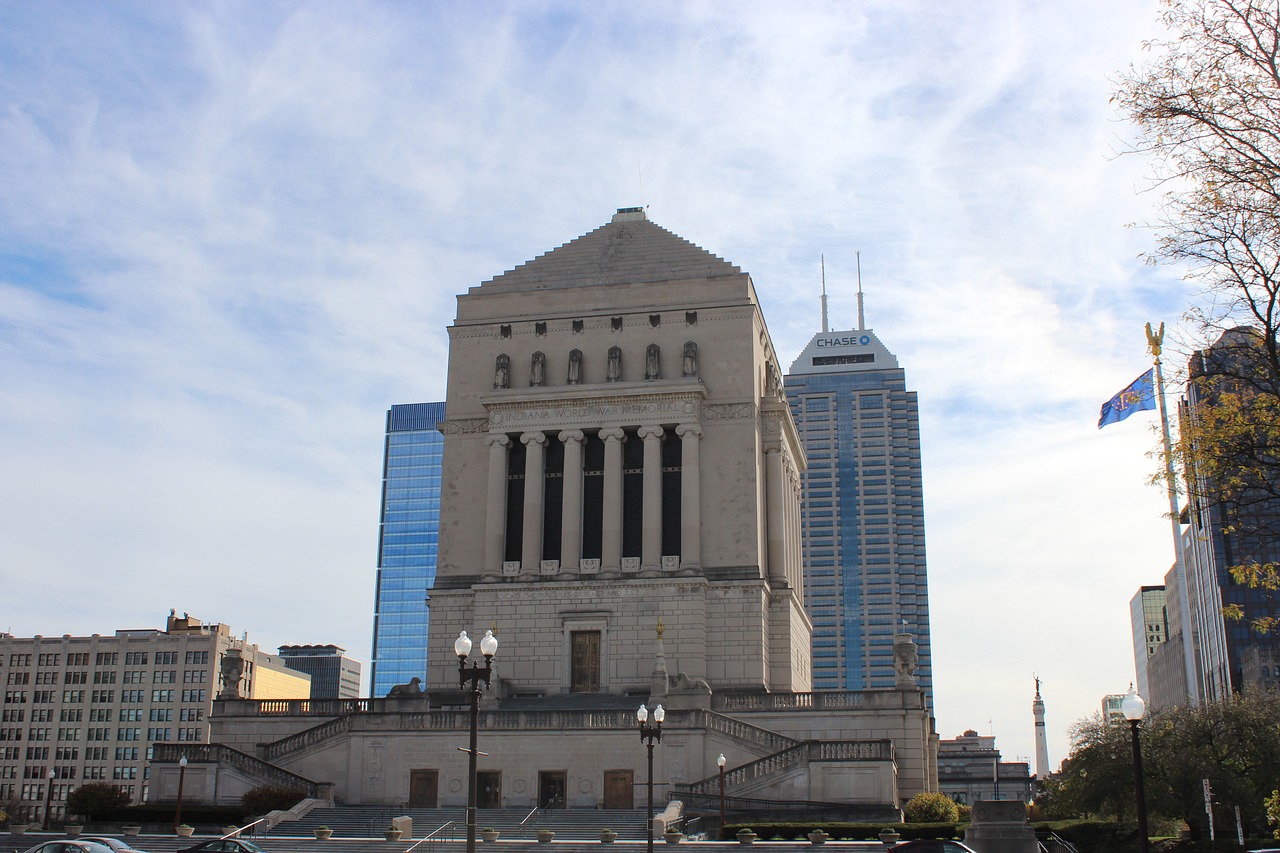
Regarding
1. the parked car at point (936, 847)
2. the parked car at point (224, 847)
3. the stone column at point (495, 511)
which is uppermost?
the stone column at point (495, 511)

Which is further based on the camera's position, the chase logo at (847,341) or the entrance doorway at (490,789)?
the chase logo at (847,341)

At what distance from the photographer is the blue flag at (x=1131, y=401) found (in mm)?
54969

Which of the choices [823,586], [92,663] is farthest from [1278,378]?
[823,586]

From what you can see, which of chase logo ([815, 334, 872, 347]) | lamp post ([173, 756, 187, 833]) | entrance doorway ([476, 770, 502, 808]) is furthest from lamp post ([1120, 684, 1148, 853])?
chase logo ([815, 334, 872, 347])

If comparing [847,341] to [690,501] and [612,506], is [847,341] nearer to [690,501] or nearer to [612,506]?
[690,501]

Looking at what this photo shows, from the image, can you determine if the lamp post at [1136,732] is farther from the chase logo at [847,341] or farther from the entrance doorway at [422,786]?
the chase logo at [847,341]

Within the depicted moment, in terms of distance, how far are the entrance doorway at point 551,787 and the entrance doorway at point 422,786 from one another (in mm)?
3973

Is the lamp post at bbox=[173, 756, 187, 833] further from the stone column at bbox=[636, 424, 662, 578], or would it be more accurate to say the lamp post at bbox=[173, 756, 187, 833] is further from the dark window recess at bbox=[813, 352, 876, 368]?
the dark window recess at bbox=[813, 352, 876, 368]

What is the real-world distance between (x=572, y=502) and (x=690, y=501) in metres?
5.93

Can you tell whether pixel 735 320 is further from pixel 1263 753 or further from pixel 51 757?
pixel 51 757

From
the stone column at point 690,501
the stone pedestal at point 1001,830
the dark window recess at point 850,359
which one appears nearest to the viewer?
the stone pedestal at point 1001,830

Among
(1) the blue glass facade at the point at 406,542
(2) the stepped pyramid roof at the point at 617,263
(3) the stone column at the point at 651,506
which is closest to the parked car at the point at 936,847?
(3) the stone column at the point at 651,506

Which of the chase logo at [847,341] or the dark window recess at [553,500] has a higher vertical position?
the chase logo at [847,341]

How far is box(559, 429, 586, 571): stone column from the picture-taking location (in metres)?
64.0
